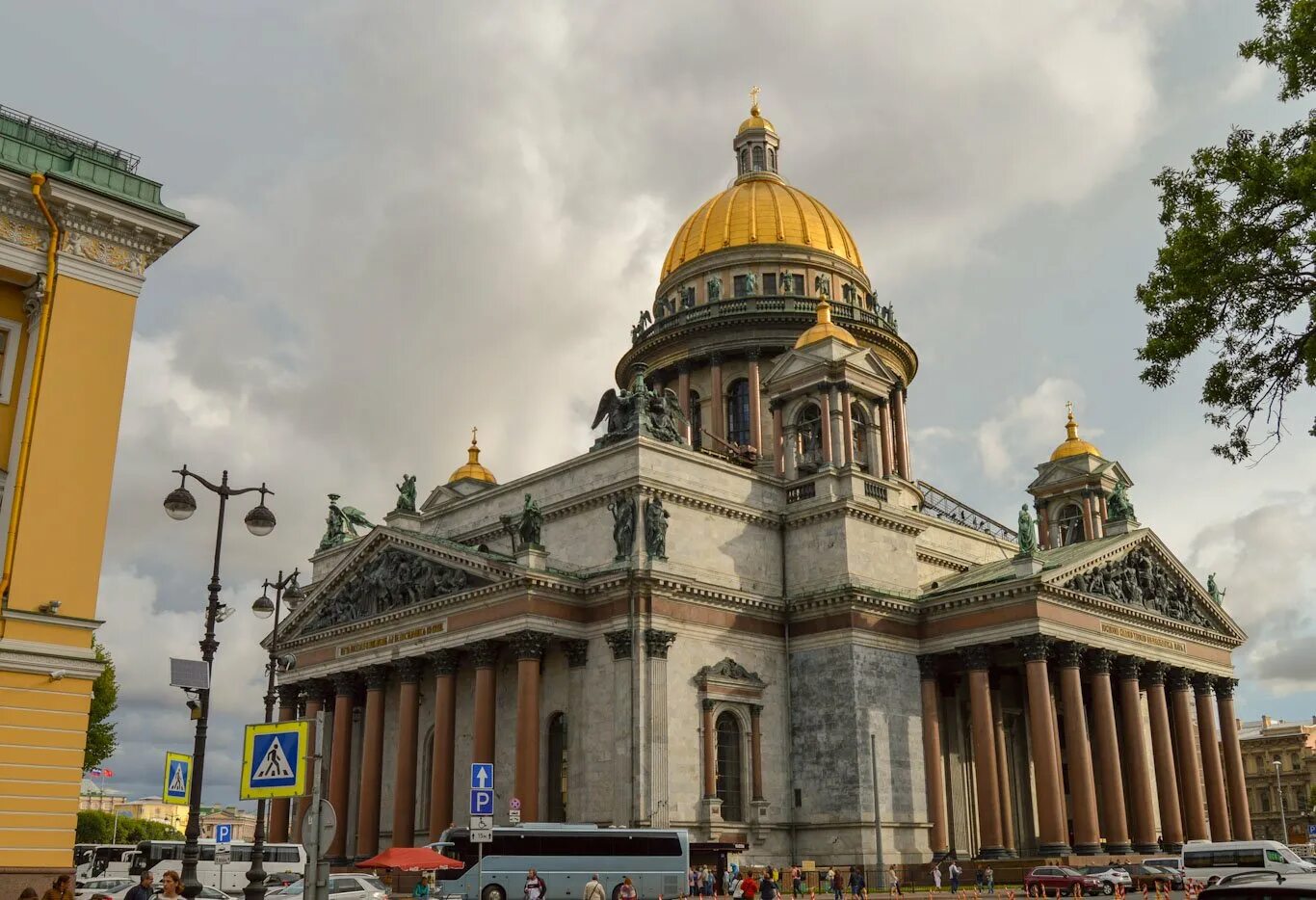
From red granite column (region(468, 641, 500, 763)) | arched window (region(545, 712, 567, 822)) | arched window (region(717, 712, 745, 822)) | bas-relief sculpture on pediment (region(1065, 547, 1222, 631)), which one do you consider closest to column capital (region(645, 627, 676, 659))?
arched window (region(717, 712, 745, 822))

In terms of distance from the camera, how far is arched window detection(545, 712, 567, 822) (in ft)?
150

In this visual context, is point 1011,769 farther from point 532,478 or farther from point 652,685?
point 532,478

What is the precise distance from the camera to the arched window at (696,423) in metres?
65.4

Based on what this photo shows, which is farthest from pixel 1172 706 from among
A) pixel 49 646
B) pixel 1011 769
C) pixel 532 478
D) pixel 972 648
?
pixel 49 646

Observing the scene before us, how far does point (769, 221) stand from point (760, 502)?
22706 mm

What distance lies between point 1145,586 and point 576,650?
83.7 ft

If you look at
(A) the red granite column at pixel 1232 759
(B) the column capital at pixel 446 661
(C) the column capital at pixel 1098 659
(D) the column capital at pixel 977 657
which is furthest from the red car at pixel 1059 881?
(B) the column capital at pixel 446 661

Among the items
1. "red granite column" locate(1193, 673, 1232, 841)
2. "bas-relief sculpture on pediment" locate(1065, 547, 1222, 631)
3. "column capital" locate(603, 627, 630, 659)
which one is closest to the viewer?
"column capital" locate(603, 627, 630, 659)

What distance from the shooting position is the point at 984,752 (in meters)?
47.3

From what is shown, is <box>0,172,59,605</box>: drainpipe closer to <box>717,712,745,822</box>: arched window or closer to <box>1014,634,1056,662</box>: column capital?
<box>717,712,745,822</box>: arched window

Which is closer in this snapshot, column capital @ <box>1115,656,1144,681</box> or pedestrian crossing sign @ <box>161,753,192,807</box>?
pedestrian crossing sign @ <box>161,753,192,807</box>

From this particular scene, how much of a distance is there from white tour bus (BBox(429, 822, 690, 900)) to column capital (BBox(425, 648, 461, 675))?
10.2 metres

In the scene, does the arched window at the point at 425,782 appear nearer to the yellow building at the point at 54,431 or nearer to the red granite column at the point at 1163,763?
the yellow building at the point at 54,431

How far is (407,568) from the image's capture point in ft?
166
